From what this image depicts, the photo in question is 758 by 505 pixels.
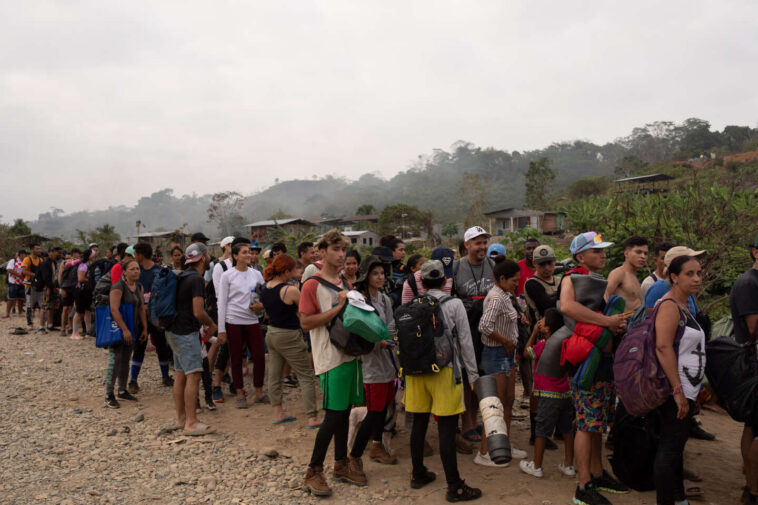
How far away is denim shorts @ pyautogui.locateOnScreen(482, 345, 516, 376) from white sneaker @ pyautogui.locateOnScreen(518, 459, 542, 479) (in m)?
0.72

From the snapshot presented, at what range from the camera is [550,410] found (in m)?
3.67

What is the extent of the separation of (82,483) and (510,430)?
3852 millimetres

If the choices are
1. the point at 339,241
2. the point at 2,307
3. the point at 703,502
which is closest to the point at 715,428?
the point at 703,502

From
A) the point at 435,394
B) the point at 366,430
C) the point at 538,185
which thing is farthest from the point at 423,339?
the point at 538,185

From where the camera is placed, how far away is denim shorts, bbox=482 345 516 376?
164 inches

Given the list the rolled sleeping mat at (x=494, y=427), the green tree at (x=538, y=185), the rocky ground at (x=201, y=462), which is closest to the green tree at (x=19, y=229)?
the rocky ground at (x=201, y=462)

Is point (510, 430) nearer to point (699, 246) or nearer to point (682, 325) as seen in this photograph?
point (682, 325)

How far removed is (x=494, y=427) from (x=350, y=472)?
125cm

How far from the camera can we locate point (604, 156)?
363 ft

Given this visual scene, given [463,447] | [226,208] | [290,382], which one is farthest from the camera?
[226,208]

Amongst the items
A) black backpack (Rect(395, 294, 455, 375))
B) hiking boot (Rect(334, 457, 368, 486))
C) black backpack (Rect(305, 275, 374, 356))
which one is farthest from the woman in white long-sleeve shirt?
black backpack (Rect(395, 294, 455, 375))

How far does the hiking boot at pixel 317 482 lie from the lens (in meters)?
3.55

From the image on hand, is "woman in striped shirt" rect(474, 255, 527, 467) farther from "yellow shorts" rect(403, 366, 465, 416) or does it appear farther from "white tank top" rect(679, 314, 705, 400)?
"white tank top" rect(679, 314, 705, 400)

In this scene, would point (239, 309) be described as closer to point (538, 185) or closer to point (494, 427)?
point (494, 427)
